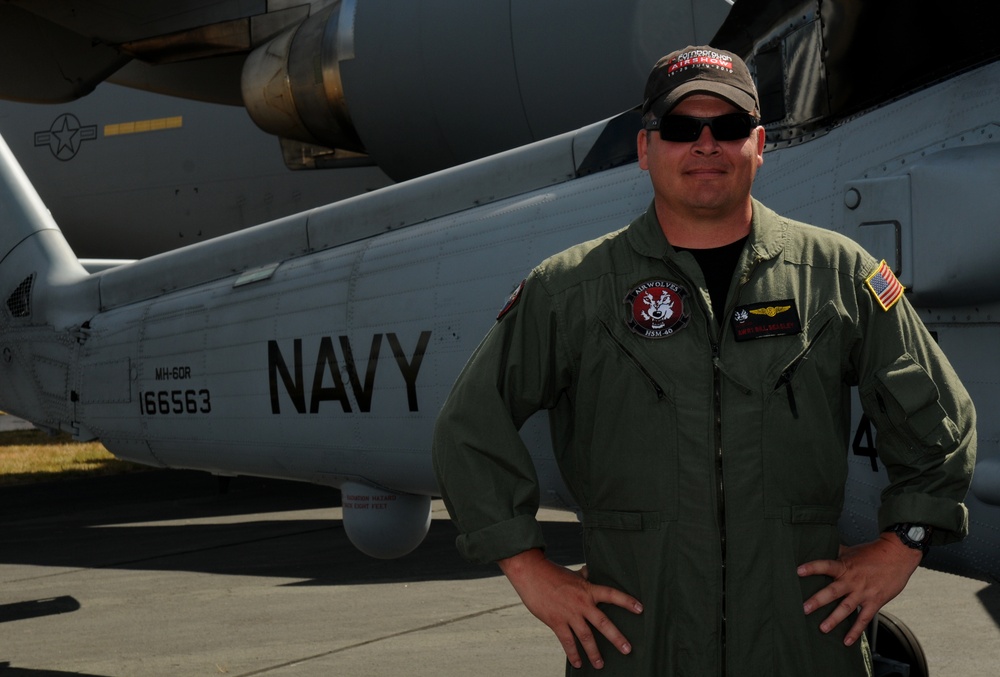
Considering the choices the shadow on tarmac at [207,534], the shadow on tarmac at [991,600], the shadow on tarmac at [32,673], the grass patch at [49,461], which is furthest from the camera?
the grass patch at [49,461]

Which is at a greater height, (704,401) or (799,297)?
(799,297)

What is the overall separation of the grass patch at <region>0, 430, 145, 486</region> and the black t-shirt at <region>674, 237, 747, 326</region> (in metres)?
10.2

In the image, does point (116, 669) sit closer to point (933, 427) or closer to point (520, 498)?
point (520, 498)

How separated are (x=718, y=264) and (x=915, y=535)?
568 millimetres

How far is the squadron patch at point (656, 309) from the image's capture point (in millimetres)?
1956

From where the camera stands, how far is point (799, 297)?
6.48ft

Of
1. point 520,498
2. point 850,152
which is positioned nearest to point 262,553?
point 850,152

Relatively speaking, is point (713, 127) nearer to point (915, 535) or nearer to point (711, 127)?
point (711, 127)

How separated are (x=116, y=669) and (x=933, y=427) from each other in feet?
13.1

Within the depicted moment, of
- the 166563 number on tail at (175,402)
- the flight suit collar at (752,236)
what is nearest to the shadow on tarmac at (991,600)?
the 166563 number on tail at (175,402)

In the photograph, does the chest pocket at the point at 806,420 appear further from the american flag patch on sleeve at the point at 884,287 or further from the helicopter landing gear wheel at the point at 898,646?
the helicopter landing gear wheel at the point at 898,646

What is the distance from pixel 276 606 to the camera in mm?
6098

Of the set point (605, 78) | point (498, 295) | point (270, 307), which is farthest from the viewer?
point (605, 78)

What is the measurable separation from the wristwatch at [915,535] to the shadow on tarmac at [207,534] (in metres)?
4.90
